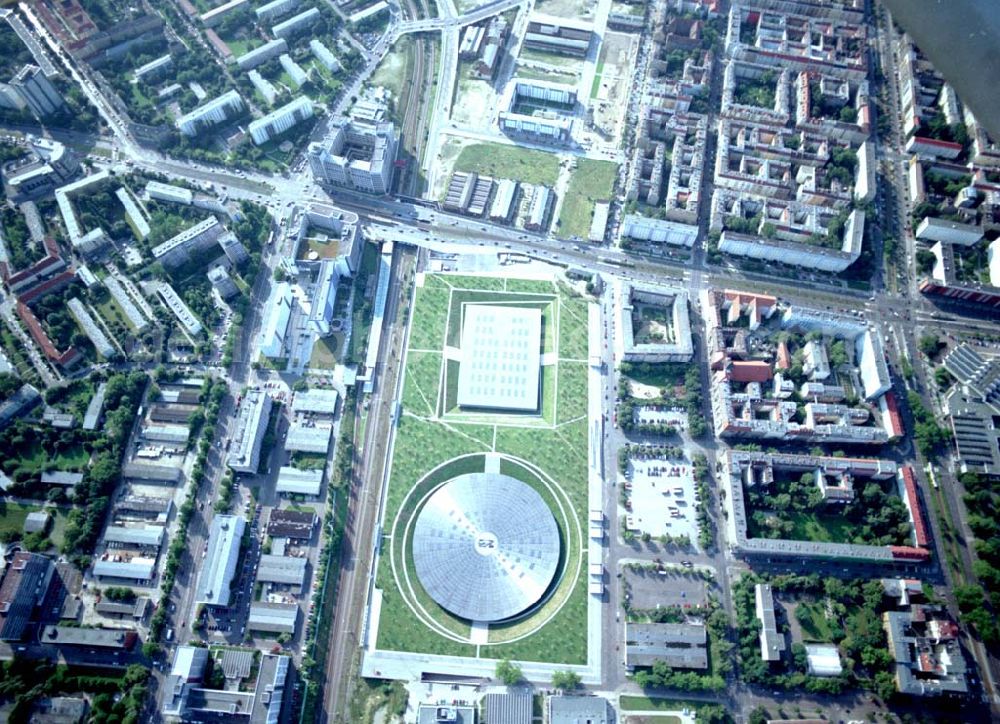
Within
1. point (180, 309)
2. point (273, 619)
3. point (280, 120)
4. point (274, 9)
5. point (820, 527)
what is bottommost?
point (273, 619)

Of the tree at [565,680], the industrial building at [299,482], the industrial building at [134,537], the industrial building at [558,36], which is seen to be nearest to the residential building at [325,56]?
the industrial building at [558,36]

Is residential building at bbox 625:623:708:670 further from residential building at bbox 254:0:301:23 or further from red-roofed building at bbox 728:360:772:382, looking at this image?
residential building at bbox 254:0:301:23

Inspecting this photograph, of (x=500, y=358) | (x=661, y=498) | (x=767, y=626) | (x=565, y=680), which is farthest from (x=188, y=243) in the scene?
(x=767, y=626)

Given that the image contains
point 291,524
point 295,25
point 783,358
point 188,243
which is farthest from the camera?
point 295,25

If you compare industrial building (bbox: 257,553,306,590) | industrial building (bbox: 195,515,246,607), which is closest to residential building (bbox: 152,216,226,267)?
industrial building (bbox: 195,515,246,607)

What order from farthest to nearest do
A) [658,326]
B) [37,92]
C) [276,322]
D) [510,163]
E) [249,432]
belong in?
1. [510,163]
2. [37,92]
3. [658,326]
4. [276,322]
5. [249,432]

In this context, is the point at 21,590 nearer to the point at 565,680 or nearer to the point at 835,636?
the point at 565,680

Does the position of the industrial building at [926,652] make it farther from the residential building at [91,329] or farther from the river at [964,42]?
the residential building at [91,329]

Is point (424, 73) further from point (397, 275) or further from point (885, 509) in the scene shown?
point (885, 509)
